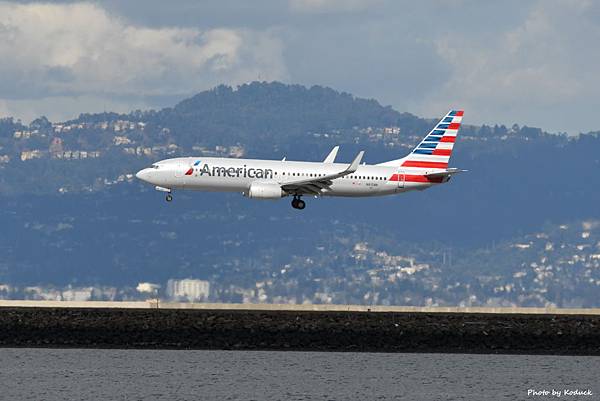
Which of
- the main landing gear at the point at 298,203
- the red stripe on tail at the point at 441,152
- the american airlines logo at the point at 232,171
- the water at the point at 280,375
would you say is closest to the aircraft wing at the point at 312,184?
the main landing gear at the point at 298,203

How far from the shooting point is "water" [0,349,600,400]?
79.6 meters

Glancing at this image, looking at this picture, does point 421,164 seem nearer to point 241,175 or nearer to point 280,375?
point 241,175

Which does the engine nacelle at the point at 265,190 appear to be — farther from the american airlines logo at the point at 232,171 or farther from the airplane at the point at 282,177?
the american airlines logo at the point at 232,171

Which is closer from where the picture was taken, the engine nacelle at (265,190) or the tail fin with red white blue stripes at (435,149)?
the engine nacelle at (265,190)

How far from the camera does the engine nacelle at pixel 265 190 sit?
371 ft

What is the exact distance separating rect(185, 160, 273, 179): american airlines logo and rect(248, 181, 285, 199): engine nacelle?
Answer: 0.83 m

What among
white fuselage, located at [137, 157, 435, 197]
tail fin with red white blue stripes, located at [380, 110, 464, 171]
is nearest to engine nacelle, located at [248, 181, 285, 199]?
white fuselage, located at [137, 157, 435, 197]

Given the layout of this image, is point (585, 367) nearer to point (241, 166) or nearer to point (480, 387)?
point (480, 387)

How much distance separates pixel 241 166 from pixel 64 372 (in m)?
32.4

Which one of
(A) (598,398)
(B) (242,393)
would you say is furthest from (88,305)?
(A) (598,398)

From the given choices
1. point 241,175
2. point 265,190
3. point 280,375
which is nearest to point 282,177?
point 265,190

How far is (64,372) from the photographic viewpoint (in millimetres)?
86000

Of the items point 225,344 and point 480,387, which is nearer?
point 480,387

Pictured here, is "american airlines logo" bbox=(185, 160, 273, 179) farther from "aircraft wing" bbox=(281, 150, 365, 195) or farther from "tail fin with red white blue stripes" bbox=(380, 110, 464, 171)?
"tail fin with red white blue stripes" bbox=(380, 110, 464, 171)
